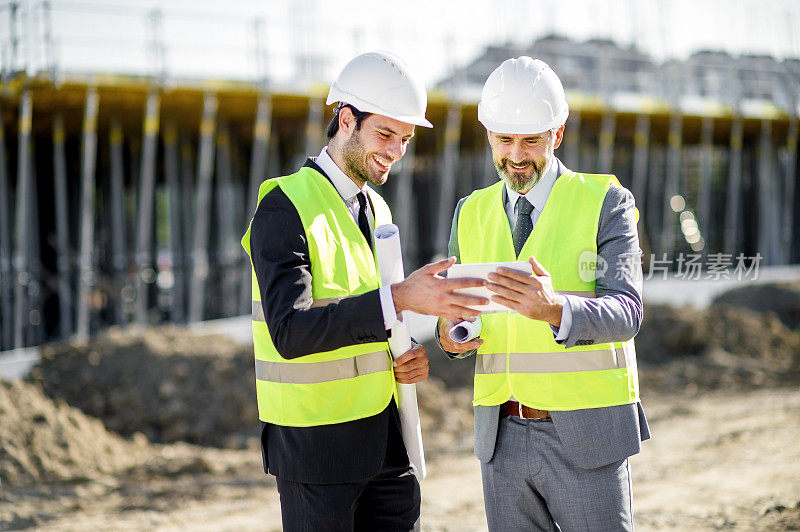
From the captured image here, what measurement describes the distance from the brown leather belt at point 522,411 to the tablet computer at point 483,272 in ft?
1.67

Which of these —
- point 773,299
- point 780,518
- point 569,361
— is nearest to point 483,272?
point 569,361

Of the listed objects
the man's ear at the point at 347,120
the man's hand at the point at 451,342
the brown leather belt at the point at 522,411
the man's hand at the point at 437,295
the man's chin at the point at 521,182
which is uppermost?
the man's ear at the point at 347,120

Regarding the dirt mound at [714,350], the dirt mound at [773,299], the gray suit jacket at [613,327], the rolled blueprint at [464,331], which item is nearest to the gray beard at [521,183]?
the gray suit jacket at [613,327]

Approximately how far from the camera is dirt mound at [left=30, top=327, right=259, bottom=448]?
8.23m

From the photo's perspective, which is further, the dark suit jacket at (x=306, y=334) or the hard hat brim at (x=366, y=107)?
the hard hat brim at (x=366, y=107)

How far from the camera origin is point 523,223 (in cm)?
255

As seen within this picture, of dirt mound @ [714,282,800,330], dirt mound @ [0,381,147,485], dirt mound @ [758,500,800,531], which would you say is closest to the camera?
dirt mound @ [758,500,800,531]

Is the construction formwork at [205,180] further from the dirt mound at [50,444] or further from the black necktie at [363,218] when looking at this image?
the black necktie at [363,218]

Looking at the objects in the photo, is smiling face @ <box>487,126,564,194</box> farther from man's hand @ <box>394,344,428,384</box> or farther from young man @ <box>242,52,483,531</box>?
man's hand @ <box>394,344,428,384</box>

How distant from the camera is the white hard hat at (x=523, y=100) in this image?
2.43 metres

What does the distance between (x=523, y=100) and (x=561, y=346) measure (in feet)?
2.74

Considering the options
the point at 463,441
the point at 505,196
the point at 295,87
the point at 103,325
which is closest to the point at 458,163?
the point at 295,87

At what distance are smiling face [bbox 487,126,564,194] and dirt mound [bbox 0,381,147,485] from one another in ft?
20.0

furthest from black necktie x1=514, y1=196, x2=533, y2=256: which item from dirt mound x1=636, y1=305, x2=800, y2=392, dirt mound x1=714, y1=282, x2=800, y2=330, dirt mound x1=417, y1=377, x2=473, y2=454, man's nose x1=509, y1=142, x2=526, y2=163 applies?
dirt mound x1=714, y1=282, x2=800, y2=330
